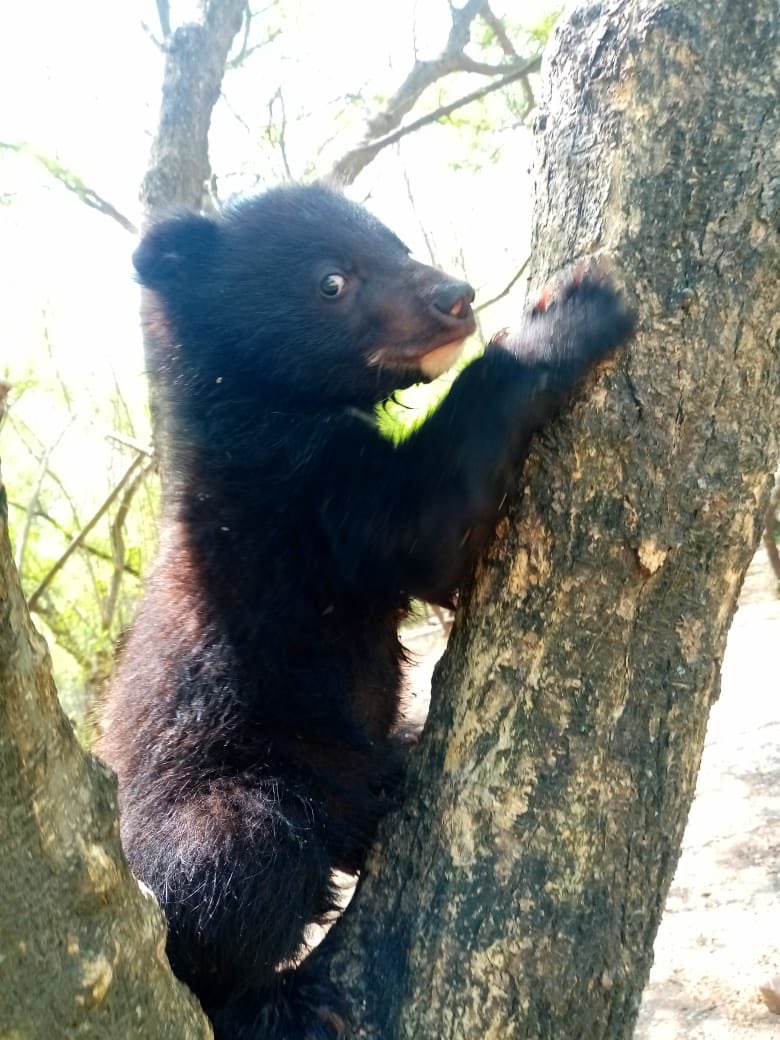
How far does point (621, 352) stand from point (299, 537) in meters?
1.22

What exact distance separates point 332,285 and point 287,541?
1.15 meters

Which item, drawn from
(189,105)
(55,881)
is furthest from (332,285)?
(189,105)

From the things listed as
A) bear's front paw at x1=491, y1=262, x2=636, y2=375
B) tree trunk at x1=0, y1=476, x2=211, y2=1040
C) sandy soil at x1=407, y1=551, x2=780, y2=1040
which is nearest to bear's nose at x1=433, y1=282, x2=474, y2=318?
bear's front paw at x1=491, y1=262, x2=636, y2=375

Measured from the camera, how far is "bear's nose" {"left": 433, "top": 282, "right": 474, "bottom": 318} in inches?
137

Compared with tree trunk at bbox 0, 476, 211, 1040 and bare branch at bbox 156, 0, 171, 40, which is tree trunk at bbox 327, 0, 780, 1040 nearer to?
tree trunk at bbox 0, 476, 211, 1040

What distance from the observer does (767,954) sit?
457cm

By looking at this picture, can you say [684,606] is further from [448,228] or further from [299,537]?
[448,228]

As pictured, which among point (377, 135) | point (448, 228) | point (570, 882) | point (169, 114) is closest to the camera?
point (570, 882)

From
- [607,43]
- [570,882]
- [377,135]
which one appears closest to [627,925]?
[570,882]

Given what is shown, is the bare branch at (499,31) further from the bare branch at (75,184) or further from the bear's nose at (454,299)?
the bear's nose at (454,299)

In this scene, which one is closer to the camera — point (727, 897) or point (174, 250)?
point (174, 250)

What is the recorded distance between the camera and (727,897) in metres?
5.28

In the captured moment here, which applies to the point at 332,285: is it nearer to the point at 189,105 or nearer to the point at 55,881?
the point at 55,881

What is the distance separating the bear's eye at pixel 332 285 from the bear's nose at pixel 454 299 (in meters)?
0.44
